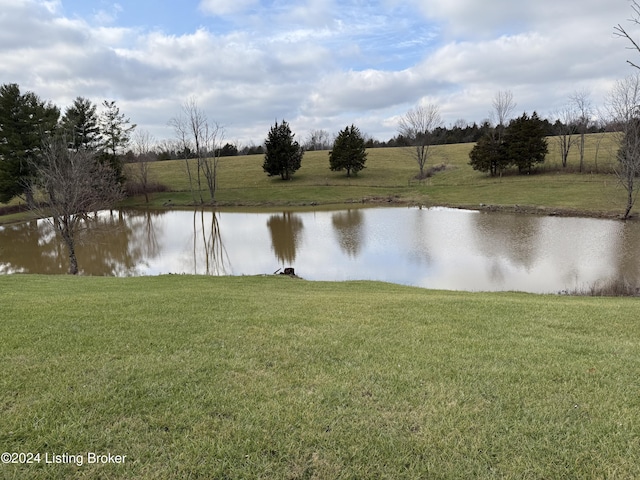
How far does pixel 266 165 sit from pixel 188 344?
4295cm

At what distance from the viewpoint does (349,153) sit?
148ft

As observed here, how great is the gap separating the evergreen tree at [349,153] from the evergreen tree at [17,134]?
28.0 meters

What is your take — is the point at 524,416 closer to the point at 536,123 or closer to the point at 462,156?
the point at 536,123

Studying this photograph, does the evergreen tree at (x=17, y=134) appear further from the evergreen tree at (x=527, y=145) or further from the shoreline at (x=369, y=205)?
the evergreen tree at (x=527, y=145)

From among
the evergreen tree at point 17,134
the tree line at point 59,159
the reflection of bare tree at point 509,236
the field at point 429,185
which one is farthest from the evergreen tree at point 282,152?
the reflection of bare tree at point 509,236

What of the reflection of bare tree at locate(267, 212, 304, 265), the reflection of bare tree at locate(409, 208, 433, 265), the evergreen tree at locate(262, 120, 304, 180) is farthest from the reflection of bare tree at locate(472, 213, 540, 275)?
the evergreen tree at locate(262, 120, 304, 180)

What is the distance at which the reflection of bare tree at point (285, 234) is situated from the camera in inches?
656

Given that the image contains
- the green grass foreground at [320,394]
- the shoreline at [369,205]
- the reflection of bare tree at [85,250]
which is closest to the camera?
the green grass foreground at [320,394]

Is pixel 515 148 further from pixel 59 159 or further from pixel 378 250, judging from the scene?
pixel 59 159

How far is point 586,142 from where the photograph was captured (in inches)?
1943

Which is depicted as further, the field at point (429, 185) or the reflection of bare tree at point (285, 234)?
the field at point (429, 185)

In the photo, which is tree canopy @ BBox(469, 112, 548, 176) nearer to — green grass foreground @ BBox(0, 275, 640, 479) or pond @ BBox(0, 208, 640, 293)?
pond @ BBox(0, 208, 640, 293)

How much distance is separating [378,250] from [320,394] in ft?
45.4

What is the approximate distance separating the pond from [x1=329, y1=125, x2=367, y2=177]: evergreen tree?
747 inches
